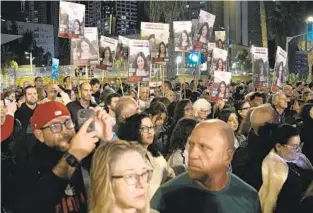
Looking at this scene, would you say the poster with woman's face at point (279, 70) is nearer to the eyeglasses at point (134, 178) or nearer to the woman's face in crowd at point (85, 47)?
the woman's face in crowd at point (85, 47)

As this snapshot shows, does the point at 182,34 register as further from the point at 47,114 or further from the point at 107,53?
the point at 47,114

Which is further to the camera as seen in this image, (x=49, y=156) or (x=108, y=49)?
(x=108, y=49)

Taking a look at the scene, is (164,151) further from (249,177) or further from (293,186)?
(293,186)

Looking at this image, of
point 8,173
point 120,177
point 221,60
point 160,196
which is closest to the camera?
point 120,177

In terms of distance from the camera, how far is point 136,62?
10.5 meters

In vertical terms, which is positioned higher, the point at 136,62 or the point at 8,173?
the point at 136,62

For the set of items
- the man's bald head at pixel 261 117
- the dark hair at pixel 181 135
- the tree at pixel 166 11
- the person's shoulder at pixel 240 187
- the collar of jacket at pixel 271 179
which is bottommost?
the collar of jacket at pixel 271 179

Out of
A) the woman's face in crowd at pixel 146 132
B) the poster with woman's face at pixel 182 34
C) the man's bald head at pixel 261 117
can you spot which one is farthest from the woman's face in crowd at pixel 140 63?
the woman's face in crowd at pixel 146 132

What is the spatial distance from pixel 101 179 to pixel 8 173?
1.47 meters

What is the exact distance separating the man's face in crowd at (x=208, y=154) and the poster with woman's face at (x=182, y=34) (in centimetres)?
1079

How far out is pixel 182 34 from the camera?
13.8m

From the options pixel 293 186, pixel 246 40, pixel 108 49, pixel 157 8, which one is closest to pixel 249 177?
pixel 293 186

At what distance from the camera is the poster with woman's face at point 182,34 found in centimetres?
1377

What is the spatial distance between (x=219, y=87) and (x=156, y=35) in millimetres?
3186
